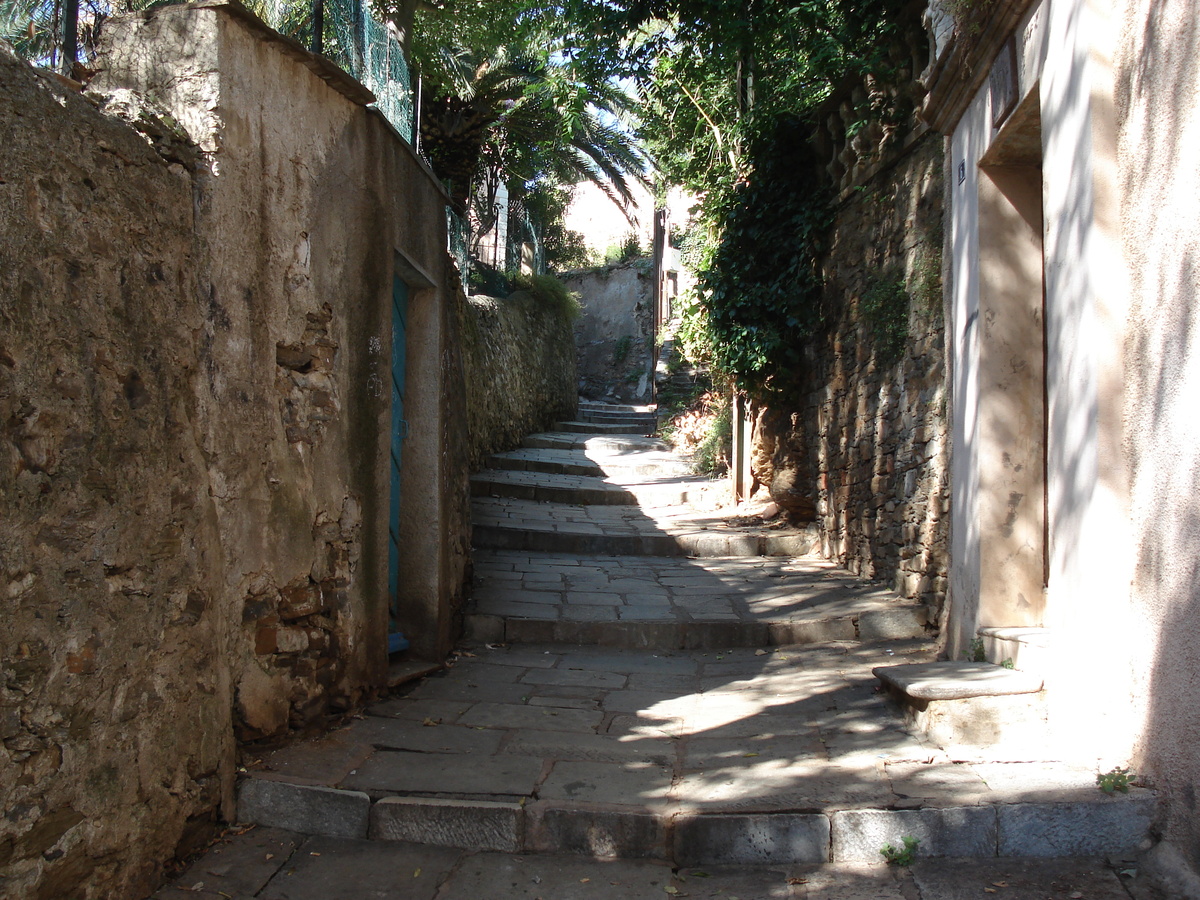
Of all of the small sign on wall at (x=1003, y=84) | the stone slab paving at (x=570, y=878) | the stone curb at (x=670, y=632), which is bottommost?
the stone slab paving at (x=570, y=878)

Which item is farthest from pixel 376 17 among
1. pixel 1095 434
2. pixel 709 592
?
pixel 1095 434

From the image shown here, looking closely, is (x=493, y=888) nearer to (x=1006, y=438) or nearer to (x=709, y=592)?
(x=1006, y=438)

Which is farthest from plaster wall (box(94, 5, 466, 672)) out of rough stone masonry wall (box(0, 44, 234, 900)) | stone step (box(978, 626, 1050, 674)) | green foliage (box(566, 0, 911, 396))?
green foliage (box(566, 0, 911, 396))

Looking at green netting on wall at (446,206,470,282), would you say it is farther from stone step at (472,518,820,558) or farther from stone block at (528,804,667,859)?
stone block at (528,804,667,859)

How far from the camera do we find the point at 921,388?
5.21 m

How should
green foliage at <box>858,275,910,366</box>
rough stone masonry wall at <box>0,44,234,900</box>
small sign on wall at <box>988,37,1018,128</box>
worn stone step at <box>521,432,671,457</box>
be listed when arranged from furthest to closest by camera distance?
worn stone step at <box>521,432,671,457</box>, green foliage at <box>858,275,910,366</box>, small sign on wall at <box>988,37,1018,128</box>, rough stone masonry wall at <box>0,44,234,900</box>

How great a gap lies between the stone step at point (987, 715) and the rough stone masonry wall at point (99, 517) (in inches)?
104

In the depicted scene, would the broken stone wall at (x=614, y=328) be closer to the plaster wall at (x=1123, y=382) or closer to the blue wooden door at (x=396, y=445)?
the blue wooden door at (x=396, y=445)

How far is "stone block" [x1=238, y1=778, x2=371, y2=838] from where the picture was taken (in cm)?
294

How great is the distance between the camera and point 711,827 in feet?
9.23

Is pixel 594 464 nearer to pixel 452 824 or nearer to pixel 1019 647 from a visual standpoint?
pixel 1019 647

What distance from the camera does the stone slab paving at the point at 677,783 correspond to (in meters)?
2.71

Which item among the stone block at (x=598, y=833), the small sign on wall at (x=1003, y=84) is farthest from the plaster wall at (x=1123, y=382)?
the stone block at (x=598, y=833)

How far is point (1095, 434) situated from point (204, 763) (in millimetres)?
3224
